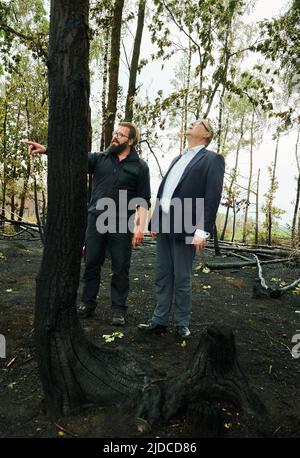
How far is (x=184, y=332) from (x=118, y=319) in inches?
30.8

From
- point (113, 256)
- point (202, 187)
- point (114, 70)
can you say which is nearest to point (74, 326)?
point (113, 256)

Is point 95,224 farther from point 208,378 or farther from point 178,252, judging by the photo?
point 208,378

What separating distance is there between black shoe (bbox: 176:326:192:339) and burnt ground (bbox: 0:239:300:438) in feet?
0.22

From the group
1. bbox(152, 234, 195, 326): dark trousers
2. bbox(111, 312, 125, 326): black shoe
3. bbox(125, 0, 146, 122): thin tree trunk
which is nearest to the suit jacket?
bbox(152, 234, 195, 326): dark trousers

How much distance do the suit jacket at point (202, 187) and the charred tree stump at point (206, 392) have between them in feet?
4.49

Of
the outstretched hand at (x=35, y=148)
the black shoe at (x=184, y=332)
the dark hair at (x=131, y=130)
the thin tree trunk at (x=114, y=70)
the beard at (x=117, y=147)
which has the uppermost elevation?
the thin tree trunk at (x=114, y=70)

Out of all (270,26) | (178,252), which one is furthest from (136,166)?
(270,26)

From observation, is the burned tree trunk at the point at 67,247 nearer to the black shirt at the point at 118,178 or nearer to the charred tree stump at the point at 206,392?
the charred tree stump at the point at 206,392

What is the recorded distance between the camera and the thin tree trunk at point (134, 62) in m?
9.09

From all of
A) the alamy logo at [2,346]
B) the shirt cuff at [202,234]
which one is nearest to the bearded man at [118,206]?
the shirt cuff at [202,234]

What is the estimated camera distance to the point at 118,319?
13.8ft

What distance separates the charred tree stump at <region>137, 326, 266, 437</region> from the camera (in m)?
2.35

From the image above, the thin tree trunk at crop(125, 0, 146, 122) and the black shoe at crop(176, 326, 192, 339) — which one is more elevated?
the thin tree trunk at crop(125, 0, 146, 122)

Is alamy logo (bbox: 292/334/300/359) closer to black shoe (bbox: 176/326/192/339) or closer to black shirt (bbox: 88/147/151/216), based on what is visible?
black shoe (bbox: 176/326/192/339)
